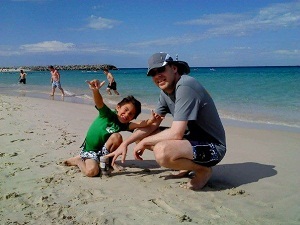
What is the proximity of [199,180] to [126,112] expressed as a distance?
3.80 feet

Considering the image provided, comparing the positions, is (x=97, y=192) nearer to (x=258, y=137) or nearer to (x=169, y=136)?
(x=169, y=136)

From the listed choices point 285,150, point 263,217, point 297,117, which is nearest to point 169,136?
point 263,217

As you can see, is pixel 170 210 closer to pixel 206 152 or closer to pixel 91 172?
pixel 206 152

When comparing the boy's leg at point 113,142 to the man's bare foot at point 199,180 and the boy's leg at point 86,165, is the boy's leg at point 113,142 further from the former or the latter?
the man's bare foot at point 199,180

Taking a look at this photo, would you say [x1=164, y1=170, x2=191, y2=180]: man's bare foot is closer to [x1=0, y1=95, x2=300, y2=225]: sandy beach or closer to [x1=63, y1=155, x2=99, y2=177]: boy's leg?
[x1=0, y1=95, x2=300, y2=225]: sandy beach

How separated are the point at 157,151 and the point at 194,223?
0.87 metres

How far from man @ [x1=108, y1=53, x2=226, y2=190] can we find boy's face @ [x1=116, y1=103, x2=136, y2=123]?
0.40 m

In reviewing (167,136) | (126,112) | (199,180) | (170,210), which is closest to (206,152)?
(199,180)

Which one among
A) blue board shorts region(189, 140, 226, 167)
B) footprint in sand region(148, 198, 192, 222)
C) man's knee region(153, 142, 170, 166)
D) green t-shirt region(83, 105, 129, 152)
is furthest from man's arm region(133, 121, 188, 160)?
footprint in sand region(148, 198, 192, 222)

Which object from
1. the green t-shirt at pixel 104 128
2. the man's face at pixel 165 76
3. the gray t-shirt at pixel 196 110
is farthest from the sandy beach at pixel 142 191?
the man's face at pixel 165 76

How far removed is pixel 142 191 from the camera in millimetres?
3389

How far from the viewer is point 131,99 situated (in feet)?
12.7

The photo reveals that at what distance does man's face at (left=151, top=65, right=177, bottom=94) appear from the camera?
3359mm

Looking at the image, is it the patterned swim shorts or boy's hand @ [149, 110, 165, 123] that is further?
the patterned swim shorts
